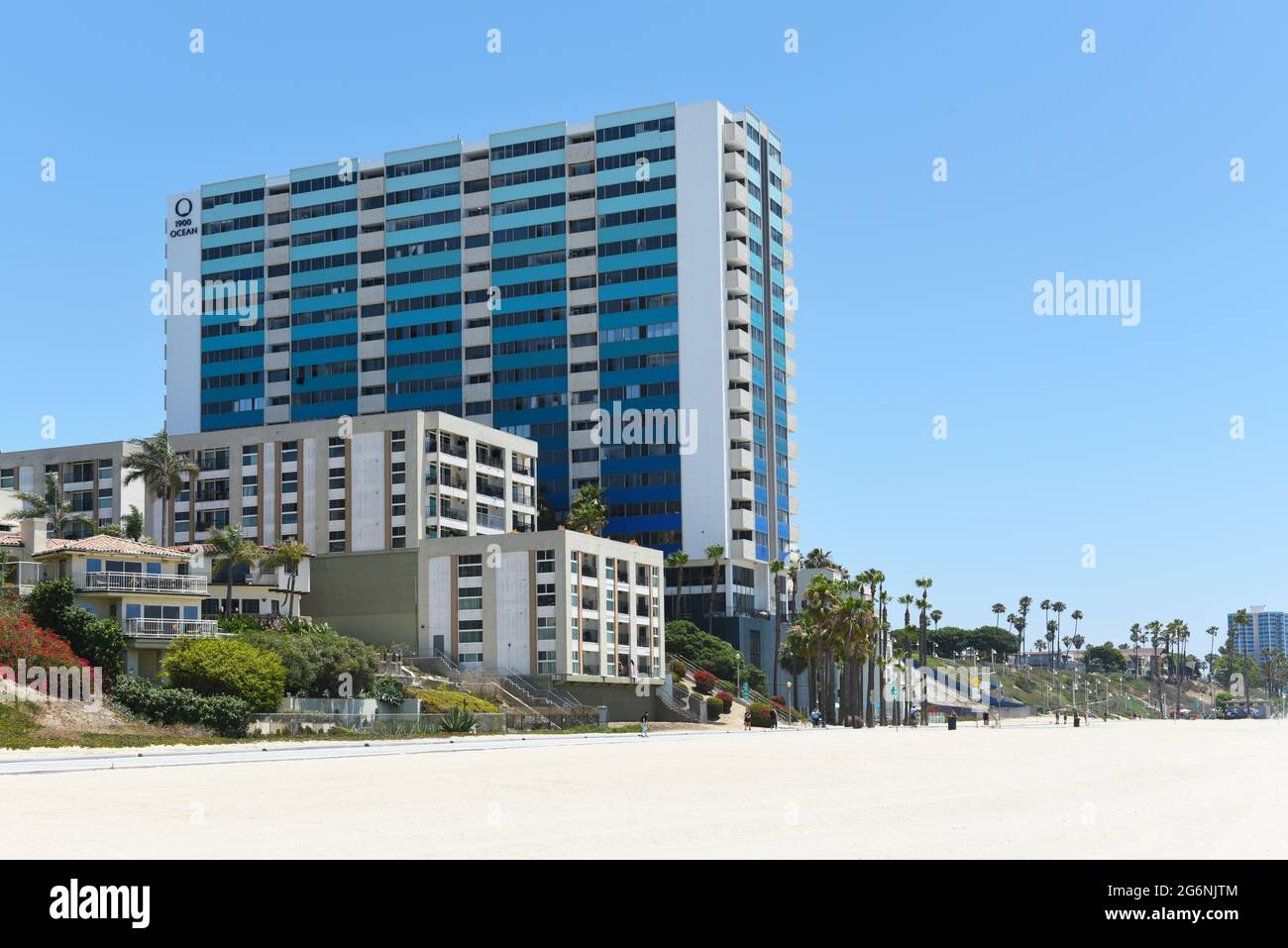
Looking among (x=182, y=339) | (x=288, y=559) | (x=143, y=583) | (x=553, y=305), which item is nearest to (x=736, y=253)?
(x=553, y=305)

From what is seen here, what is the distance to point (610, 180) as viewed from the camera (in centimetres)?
14888

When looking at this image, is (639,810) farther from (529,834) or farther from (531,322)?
(531,322)

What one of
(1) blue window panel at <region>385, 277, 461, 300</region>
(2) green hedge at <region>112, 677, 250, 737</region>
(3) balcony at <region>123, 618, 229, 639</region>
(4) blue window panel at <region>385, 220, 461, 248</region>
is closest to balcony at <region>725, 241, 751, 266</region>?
(1) blue window panel at <region>385, 277, 461, 300</region>

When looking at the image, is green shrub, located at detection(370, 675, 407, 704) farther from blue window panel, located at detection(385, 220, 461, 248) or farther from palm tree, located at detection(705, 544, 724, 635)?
blue window panel, located at detection(385, 220, 461, 248)

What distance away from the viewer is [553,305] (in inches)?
5906

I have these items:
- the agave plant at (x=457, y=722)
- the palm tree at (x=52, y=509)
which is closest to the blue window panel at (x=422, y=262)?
the palm tree at (x=52, y=509)

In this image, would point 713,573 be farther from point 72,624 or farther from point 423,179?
point 72,624

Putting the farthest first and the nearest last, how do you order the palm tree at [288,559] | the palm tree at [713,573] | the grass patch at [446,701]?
the palm tree at [713,573]
the palm tree at [288,559]
the grass patch at [446,701]

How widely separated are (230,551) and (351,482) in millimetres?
19656

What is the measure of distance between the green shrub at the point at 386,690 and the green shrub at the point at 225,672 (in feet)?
30.0

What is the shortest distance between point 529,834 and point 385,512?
294 ft

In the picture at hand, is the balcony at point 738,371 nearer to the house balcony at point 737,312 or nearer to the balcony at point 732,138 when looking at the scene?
the house balcony at point 737,312

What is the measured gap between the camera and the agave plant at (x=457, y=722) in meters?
68.8
